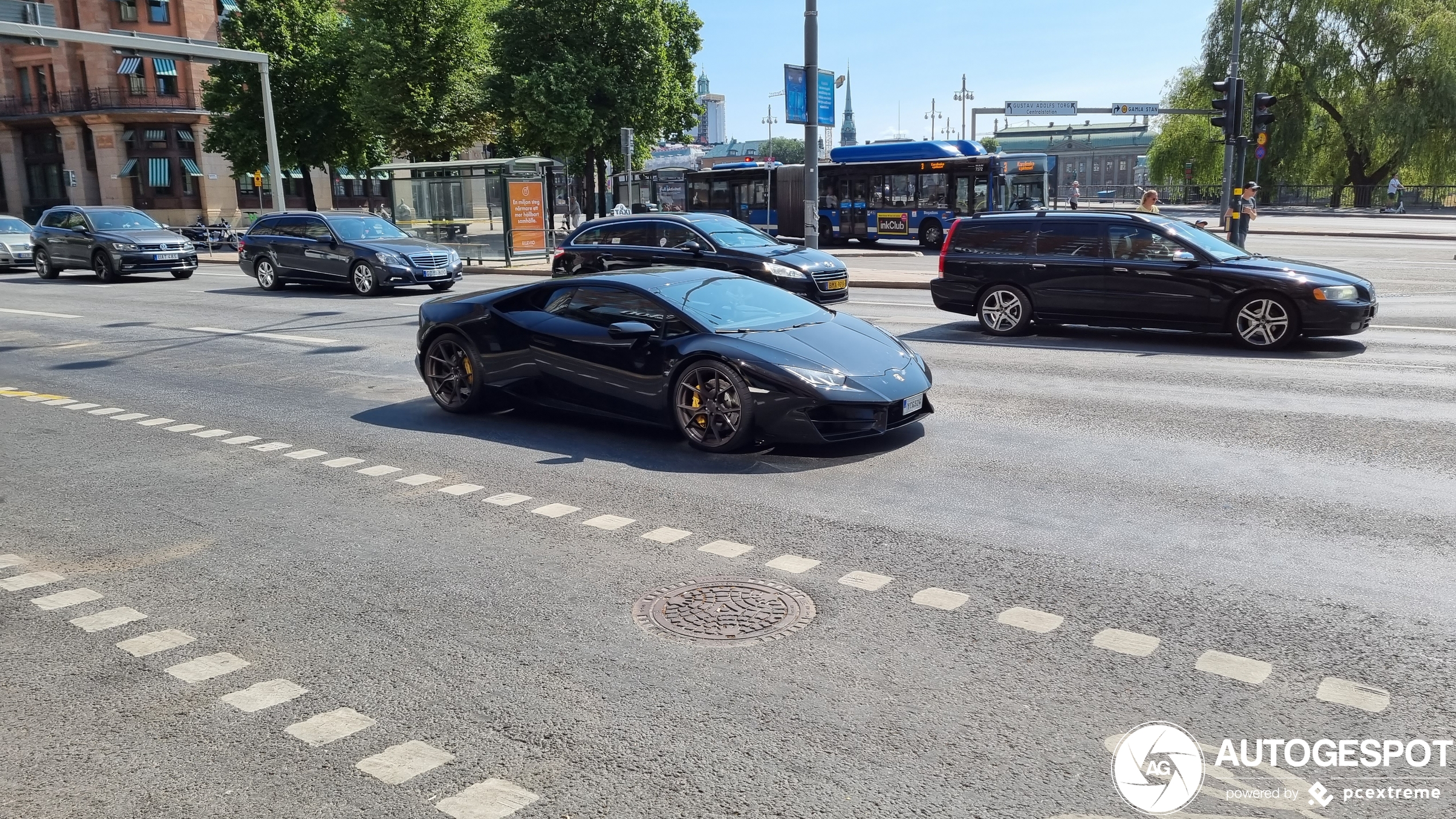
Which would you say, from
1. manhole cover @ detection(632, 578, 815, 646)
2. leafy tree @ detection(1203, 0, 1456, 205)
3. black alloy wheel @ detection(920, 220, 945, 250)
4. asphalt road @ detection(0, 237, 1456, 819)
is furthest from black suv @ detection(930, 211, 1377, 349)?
leafy tree @ detection(1203, 0, 1456, 205)

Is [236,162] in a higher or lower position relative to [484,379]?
higher

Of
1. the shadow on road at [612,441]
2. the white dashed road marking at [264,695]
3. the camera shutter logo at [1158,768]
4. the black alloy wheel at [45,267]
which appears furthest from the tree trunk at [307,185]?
the camera shutter logo at [1158,768]

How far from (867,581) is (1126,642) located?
4.03ft

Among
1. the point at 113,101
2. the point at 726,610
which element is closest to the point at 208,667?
the point at 726,610

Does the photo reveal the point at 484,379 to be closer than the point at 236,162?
Yes

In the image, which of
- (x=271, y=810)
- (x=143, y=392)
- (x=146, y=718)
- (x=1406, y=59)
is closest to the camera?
(x=271, y=810)

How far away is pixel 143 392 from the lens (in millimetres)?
10984

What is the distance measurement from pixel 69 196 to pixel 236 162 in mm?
19574

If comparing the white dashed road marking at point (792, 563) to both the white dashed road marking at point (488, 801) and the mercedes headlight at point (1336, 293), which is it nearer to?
the white dashed road marking at point (488, 801)

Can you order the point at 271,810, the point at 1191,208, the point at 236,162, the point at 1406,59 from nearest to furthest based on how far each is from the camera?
the point at 271,810
the point at 1406,59
the point at 236,162
the point at 1191,208

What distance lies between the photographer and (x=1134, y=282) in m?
12.8

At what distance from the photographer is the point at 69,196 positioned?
64938 mm

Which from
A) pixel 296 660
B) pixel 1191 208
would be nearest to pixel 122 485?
pixel 296 660

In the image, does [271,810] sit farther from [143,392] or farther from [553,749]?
[143,392]
